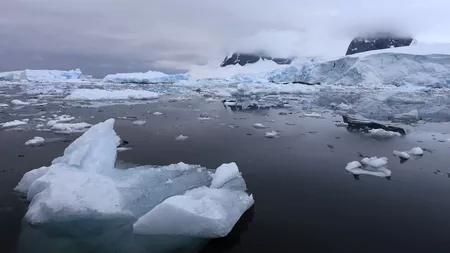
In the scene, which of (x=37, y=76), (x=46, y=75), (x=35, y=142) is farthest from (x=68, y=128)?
(x=46, y=75)

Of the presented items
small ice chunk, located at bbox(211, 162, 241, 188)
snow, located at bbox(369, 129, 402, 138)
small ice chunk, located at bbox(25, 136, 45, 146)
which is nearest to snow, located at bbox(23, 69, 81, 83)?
small ice chunk, located at bbox(25, 136, 45, 146)

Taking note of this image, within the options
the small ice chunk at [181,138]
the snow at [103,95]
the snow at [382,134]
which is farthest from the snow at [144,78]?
the snow at [382,134]

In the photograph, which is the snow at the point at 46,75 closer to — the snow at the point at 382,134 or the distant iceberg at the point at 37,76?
the distant iceberg at the point at 37,76

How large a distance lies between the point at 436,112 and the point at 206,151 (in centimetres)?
1409

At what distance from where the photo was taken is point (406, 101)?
21641 mm

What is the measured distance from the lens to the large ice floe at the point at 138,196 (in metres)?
3.77

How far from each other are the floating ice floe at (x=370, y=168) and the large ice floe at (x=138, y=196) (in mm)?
2539

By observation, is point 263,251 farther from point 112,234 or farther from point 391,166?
point 391,166

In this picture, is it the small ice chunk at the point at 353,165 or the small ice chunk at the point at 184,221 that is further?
the small ice chunk at the point at 353,165

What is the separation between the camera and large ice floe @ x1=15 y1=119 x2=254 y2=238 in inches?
148

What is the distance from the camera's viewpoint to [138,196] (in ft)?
14.8

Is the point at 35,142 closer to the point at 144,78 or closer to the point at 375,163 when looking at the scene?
the point at 375,163

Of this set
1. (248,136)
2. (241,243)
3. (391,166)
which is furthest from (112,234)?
(248,136)

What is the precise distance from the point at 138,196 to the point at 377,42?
89188mm
